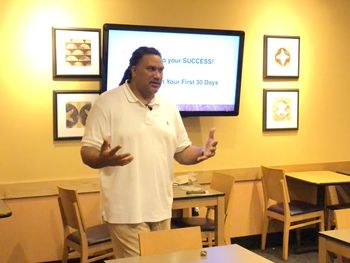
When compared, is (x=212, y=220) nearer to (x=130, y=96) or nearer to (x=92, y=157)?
(x=130, y=96)

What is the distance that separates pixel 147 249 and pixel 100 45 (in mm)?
2386

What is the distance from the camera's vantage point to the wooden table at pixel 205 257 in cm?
211

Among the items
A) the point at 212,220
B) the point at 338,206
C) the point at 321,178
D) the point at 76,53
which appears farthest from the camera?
the point at 338,206

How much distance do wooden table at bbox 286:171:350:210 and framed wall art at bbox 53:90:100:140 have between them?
83.9 inches

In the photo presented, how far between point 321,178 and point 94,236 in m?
2.28

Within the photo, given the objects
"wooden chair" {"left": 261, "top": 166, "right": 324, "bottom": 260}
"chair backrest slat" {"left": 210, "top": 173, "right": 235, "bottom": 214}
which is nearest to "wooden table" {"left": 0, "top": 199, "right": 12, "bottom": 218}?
"chair backrest slat" {"left": 210, "top": 173, "right": 235, "bottom": 214}

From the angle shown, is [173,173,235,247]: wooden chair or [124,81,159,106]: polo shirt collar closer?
[124,81,159,106]: polo shirt collar

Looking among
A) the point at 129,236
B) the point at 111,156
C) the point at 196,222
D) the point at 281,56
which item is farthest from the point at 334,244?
the point at 281,56

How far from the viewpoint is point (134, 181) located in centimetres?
251

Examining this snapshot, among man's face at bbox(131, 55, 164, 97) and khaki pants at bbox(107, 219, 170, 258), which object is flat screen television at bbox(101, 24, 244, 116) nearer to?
man's face at bbox(131, 55, 164, 97)

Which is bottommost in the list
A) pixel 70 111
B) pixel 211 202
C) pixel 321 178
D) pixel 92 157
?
pixel 211 202

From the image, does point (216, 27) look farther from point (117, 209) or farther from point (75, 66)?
point (117, 209)

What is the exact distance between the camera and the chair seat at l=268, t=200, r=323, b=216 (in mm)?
4570

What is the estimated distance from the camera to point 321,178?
473 cm
